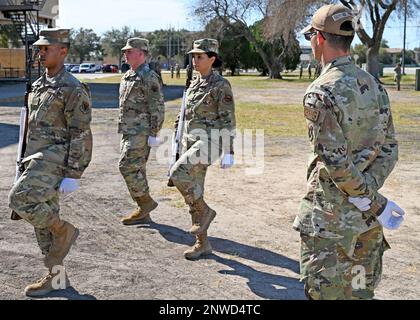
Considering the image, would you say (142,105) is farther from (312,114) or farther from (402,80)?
(402,80)

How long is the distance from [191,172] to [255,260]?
1027 mm

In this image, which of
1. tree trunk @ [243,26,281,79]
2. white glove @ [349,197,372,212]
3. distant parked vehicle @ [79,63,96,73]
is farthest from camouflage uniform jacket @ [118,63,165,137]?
distant parked vehicle @ [79,63,96,73]

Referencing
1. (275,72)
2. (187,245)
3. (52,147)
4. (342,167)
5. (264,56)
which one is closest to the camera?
(342,167)

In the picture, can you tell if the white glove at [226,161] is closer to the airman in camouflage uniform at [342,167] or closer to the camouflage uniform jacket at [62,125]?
the camouflage uniform jacket at [62,125]

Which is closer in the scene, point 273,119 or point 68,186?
point 68,186

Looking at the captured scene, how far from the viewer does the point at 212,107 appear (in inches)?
222

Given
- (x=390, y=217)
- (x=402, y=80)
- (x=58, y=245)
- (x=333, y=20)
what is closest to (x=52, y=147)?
(x=58, y=245)

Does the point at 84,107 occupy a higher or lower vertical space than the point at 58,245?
higher

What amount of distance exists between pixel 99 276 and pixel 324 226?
250 centimetres

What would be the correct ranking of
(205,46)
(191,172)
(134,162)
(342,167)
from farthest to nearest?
(134,162)
(205,46)
(191,172)
(342,167)

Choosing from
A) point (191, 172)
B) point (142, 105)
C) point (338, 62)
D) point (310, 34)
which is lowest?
point (191, 172)

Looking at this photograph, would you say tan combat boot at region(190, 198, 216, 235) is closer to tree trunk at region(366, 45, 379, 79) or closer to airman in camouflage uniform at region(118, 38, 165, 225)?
airman in camouflage uniform at region(118, 38, 165, 225)

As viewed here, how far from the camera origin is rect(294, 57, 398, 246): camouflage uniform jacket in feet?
9.69
